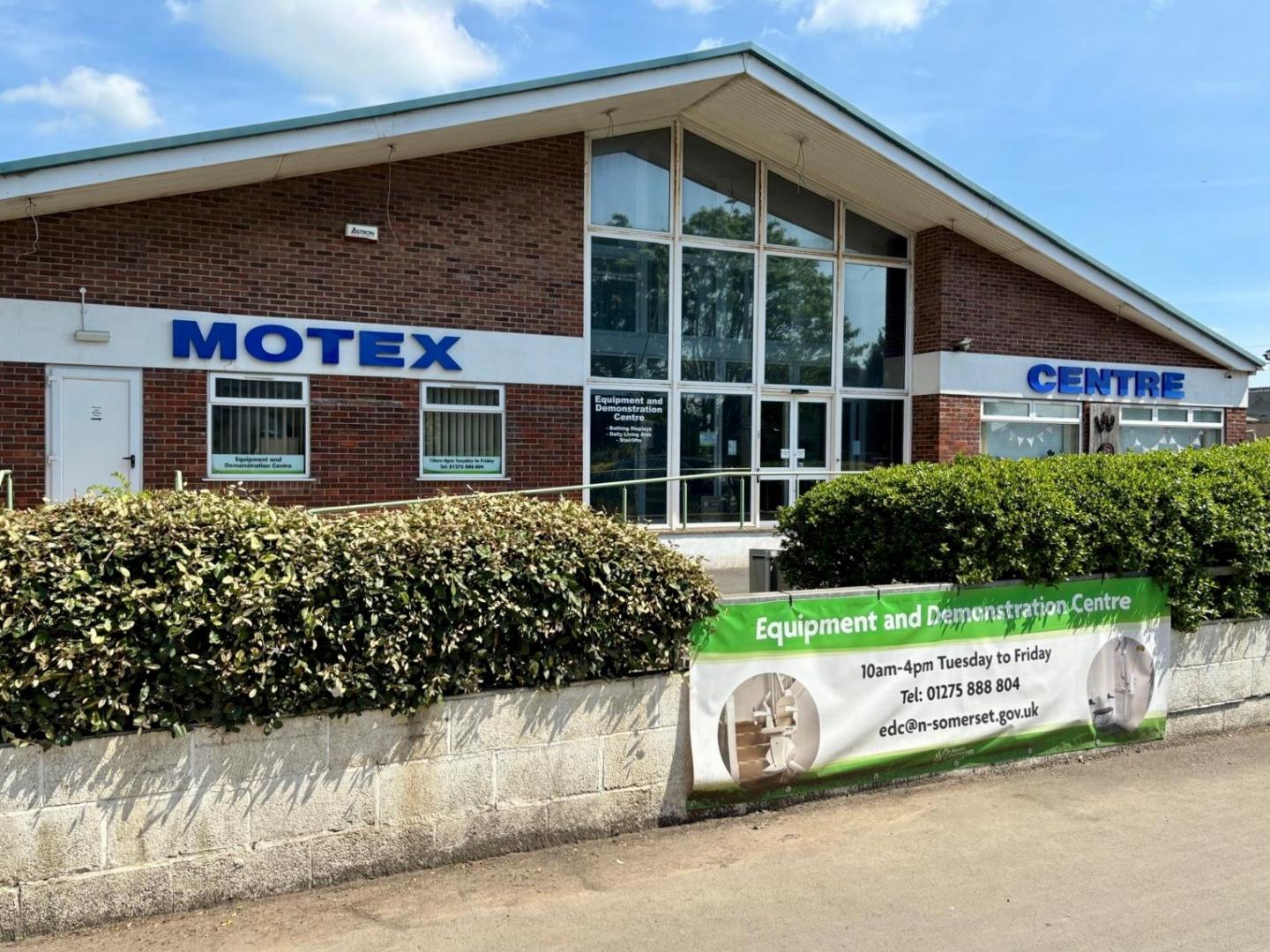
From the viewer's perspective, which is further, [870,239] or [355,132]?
[870,239]

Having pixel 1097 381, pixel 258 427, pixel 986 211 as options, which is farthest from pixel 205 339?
pixel 1097 381

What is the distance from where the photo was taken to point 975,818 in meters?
4.95

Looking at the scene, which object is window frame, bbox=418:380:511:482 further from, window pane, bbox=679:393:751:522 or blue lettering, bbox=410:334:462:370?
window pane, bbox=679:393:751:522

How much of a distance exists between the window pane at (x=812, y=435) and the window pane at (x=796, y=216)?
244 cm

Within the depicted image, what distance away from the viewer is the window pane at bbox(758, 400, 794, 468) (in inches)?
567

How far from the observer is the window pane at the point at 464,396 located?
1201cm

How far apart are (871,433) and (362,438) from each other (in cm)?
793

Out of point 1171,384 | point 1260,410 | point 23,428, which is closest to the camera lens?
point 23,428

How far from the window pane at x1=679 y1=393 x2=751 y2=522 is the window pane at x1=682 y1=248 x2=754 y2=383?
1.22ft

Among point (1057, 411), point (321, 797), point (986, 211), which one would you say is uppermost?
point (986, 211)

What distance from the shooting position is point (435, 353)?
11.8m

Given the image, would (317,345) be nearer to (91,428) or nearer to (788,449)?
(91,428)

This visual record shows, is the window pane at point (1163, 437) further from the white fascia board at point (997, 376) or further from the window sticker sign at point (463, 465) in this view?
the window sticker sign at point (463, 465)

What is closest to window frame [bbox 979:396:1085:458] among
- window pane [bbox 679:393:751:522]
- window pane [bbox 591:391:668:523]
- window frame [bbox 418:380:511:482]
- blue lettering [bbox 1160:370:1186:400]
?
blue lettering [bbox 1160:370:1186:400]
